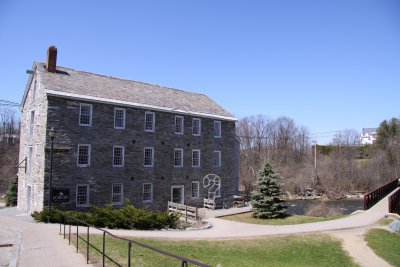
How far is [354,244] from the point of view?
597 inches

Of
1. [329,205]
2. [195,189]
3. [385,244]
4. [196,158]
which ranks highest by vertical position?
[196,158]

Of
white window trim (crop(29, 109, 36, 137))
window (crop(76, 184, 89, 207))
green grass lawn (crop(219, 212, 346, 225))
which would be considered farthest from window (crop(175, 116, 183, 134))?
white window trim (crop(29, 109, 36, 137))

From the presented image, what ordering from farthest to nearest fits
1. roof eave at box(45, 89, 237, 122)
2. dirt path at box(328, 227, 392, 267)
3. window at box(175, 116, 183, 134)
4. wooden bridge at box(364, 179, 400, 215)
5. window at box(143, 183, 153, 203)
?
window at box(175, 116, 183, 134), window at box(143, 183, 153, 203), wooden bridge at box(364, 179, 400, 215), roof eave at box(45, 89, 237, 122), dirt path at box(328, 227, 392, 267)

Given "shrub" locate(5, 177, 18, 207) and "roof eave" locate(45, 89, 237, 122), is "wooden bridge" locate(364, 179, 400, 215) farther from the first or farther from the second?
"shrub" locate(5, 177, 18, 207)

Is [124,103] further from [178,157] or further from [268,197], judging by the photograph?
[268,197]

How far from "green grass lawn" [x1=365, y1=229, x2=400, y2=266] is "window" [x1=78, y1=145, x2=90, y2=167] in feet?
53.9

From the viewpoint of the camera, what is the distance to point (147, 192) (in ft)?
83.0

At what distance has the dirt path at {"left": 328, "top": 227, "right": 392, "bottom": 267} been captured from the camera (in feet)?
42.8

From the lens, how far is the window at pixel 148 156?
25439mm

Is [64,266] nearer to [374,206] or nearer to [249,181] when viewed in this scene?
[374,206]

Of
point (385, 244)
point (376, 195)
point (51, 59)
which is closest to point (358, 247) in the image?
point (385, 244)

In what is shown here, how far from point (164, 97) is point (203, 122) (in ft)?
12.7

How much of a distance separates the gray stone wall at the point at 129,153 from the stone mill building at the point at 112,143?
0.20 feet

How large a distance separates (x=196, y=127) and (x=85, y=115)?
9582 mm
